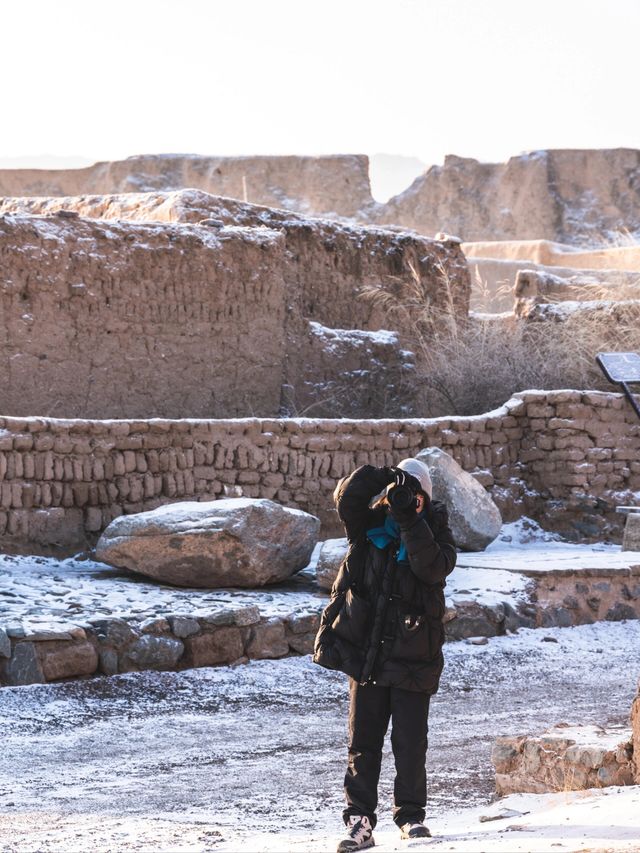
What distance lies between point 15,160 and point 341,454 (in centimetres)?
14175

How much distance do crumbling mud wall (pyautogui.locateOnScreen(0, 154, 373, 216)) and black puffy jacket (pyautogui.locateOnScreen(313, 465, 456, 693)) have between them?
32066mm

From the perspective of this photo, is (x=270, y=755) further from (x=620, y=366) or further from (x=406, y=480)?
(x=620, y=366)

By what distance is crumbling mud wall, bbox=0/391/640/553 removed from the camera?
10227 mm

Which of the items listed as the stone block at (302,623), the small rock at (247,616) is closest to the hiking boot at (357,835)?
the small rock at (247,616)

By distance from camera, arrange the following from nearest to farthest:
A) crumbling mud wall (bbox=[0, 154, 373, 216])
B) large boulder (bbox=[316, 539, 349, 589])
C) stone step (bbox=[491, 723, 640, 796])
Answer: stone step (bbox=[491, 723, 640, 796])
large boulder (bbox=[316, 539, 349, 589])
crumbling mud wall (bbox=[0, 154, 373, 216])

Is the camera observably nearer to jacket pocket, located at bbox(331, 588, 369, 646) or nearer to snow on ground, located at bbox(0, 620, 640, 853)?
jacket pocket, located at bbox(331, 588, 369, 646)

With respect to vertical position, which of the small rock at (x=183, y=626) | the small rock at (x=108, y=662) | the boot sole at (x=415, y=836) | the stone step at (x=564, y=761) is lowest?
the small rock at (x=108, y=662)

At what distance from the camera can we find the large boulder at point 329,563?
9.84 metres

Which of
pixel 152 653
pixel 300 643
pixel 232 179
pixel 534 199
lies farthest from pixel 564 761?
pixel 534 199

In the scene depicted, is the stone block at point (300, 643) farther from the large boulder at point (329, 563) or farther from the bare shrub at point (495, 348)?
the bare shrub at point (495, 348)

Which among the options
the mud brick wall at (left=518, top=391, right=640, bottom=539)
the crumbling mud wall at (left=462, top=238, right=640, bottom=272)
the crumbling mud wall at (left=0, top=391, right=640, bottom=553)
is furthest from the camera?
the crumbling mud wall at (left=462, top=238, right=640, bottom=272)

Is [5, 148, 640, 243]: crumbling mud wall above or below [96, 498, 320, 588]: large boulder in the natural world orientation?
above

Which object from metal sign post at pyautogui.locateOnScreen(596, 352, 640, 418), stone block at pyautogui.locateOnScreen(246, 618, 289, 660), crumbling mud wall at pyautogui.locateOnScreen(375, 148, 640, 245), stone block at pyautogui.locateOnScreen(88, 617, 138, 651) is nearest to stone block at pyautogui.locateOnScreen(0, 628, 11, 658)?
stone block at pyautogui.locateOnScreen(88, 617, 138, 651)

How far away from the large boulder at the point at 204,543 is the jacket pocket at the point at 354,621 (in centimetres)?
467
